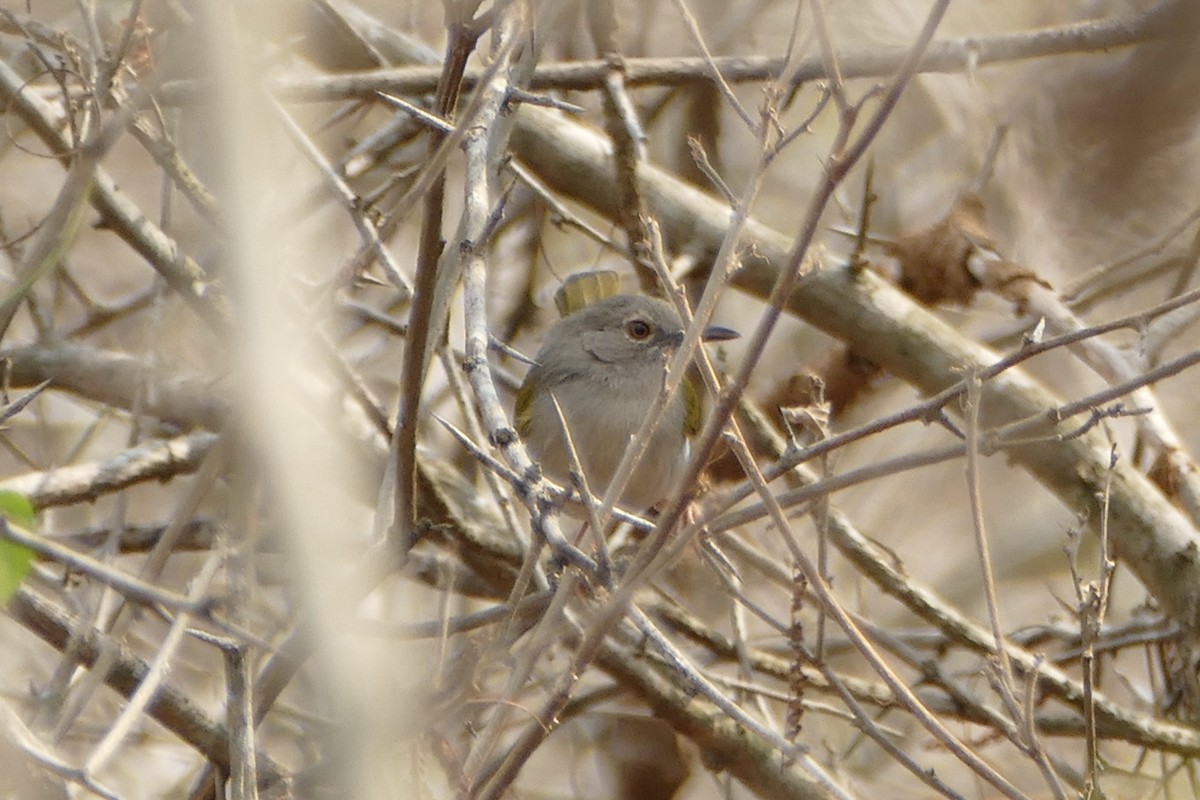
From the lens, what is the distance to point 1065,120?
6523 millimetres

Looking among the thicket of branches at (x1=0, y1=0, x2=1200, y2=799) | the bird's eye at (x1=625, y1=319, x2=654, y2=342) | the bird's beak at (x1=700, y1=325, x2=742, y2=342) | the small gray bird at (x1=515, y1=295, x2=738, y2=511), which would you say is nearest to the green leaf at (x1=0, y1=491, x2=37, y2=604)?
the thicket of branches at (x1=0, y1=0, x2=1200, y2=799)

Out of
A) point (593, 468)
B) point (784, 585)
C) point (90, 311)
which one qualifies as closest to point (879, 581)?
point (784, 585)

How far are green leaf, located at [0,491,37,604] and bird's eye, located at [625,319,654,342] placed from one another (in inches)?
162

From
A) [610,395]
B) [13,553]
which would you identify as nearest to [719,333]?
[610,395]

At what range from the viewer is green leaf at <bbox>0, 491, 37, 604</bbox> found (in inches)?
88.1

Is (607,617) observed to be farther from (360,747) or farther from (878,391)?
(878,391)

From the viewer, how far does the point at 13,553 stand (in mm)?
2291

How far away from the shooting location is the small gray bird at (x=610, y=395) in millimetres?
5707

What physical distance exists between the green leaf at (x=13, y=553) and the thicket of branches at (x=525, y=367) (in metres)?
0.07

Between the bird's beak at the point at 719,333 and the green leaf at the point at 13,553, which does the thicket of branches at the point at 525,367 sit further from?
the bird's beak at the point at 719,333

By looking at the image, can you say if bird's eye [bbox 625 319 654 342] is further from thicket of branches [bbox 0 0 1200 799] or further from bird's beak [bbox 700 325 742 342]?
bird's beak [bbox 700 325 742 342]

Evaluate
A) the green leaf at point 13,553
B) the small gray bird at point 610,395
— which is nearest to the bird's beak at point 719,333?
the small gray bird at point 610,395

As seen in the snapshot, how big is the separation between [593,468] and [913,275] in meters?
1.81

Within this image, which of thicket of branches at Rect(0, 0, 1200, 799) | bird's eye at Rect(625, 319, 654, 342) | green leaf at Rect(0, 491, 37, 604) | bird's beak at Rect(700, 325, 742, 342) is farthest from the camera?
bird's eye at Rect(625, 319, 654, 342)
